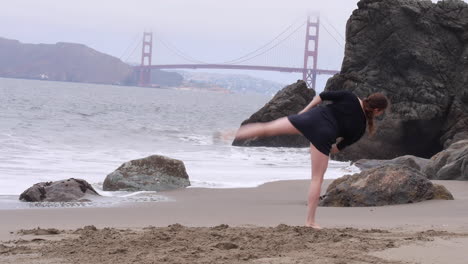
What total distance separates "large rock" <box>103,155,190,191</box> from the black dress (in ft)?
14.5

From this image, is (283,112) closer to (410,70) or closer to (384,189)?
(410,70)

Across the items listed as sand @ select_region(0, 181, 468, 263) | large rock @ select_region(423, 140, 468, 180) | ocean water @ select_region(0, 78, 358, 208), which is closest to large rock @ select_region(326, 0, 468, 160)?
ocean water @ select_region(0, 78, 358, 208)

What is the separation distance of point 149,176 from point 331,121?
185 inches

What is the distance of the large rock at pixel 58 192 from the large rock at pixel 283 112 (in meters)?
14.3

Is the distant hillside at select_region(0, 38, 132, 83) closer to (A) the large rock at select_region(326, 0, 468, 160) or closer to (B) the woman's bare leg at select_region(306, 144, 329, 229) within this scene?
(A) the large rock at select_region(326, 0, 468, 160)

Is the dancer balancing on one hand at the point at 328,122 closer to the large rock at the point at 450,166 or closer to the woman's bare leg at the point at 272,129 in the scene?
the woman's bare leg at the point at 272,129

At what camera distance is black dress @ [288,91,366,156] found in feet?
18.5

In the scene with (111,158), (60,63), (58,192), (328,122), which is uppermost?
(328,122)

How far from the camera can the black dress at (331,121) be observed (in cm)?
562

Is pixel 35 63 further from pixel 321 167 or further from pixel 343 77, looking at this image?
pixel 321 167

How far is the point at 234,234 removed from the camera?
5.35 meters

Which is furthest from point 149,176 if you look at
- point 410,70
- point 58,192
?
point 410,70

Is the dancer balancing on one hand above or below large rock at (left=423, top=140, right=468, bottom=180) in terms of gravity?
above

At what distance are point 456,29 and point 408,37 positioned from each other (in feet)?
4.02
